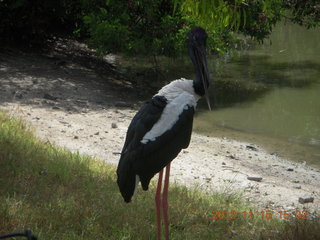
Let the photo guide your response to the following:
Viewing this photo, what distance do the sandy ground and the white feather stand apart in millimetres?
1917

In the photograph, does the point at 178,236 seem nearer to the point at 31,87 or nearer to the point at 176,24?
the point at 31,87

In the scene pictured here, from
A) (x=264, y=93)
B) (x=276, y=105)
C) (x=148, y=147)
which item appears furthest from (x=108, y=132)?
(x=264, y=93)

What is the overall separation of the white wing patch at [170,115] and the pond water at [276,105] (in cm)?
507

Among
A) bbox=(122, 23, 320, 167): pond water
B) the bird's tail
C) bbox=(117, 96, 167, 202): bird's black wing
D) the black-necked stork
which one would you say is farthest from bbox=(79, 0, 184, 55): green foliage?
the bird's tail

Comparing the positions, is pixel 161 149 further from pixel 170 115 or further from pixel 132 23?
pixel 132 23

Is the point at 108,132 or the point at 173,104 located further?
the point at 108,132

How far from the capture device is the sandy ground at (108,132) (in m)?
6.91

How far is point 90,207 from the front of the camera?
4812 mm

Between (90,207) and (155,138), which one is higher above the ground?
(155,138)

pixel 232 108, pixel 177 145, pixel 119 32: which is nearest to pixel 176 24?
pixel 119 32

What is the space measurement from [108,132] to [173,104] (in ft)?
13.5

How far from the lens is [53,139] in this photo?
763 centimetres
